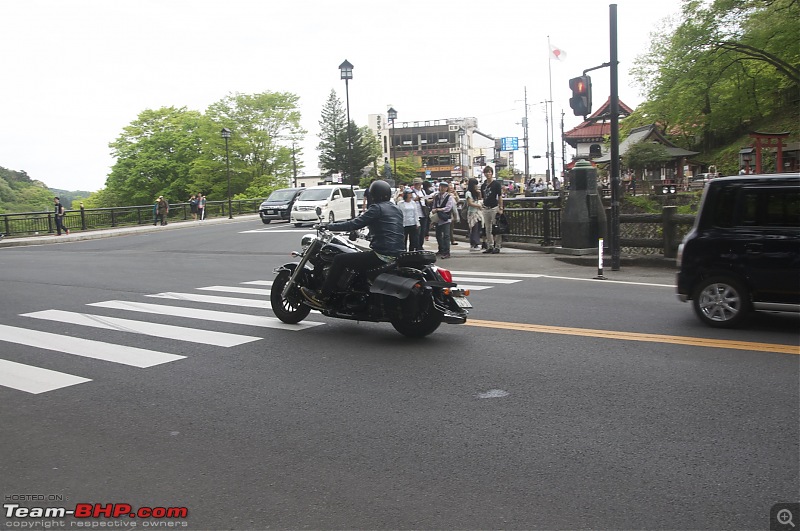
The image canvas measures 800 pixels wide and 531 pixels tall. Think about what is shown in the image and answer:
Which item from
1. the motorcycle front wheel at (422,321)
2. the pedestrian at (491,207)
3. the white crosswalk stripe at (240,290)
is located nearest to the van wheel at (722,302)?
the motorcycle front wheel at (422,321)

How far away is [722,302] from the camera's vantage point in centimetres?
800

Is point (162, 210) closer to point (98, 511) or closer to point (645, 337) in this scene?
point (645, 337)

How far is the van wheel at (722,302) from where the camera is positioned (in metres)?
7.87

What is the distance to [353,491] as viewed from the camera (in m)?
3.91

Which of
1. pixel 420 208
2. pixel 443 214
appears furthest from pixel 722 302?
pixel 420 208

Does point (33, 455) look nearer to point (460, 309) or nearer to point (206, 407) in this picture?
point (206, 407)

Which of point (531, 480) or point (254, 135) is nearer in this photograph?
point (531, 480)

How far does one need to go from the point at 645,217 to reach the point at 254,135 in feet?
201

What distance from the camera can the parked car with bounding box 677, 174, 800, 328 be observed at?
25.1ft

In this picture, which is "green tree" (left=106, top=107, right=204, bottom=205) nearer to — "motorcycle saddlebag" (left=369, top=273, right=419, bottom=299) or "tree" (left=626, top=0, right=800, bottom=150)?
"tree" (left=626, top=0, right=800, bottom=150)

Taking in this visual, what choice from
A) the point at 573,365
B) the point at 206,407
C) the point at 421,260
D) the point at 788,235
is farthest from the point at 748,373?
the point at 206,407

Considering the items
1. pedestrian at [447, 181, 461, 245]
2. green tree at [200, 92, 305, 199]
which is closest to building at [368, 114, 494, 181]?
green tree at [200, 92, 305, 199]

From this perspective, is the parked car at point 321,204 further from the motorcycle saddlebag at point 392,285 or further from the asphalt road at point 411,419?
the motorcycle saddlebag at point 392,285

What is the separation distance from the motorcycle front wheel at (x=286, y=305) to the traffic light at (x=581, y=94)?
7.64 metres
